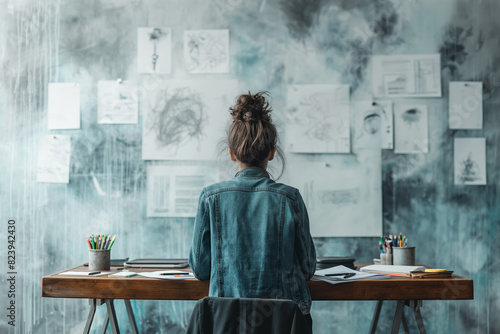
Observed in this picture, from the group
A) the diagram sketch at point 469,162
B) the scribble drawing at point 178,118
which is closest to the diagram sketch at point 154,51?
the scribble drawing at point 178,118

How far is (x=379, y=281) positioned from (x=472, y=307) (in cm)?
113

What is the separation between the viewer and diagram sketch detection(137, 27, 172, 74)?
261 centimetres

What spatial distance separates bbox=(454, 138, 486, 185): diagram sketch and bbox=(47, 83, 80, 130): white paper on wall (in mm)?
2067

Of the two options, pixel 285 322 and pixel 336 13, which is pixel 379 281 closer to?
pixel 285 322

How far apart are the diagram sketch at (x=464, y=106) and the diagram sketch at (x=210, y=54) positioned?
4.05ft

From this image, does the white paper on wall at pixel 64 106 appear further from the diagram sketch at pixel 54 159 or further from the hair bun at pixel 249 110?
the hair bun at pixel 249 110

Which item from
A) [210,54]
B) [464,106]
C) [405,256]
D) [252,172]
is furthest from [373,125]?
[252,172]

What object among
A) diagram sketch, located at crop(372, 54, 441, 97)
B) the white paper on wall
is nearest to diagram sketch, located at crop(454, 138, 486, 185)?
diagram sketch, located at crop(372, 54, 441, 97)

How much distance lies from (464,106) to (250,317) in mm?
1939

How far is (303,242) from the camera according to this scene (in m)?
1.58

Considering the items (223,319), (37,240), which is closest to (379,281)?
(223,319)

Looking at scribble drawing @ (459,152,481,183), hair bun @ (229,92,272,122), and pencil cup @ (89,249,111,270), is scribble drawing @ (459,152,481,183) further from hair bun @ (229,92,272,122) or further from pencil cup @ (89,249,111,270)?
pencil cup @ (89,249,111,270)

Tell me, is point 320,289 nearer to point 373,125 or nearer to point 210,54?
point 373,125

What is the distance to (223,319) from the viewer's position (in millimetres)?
1200
